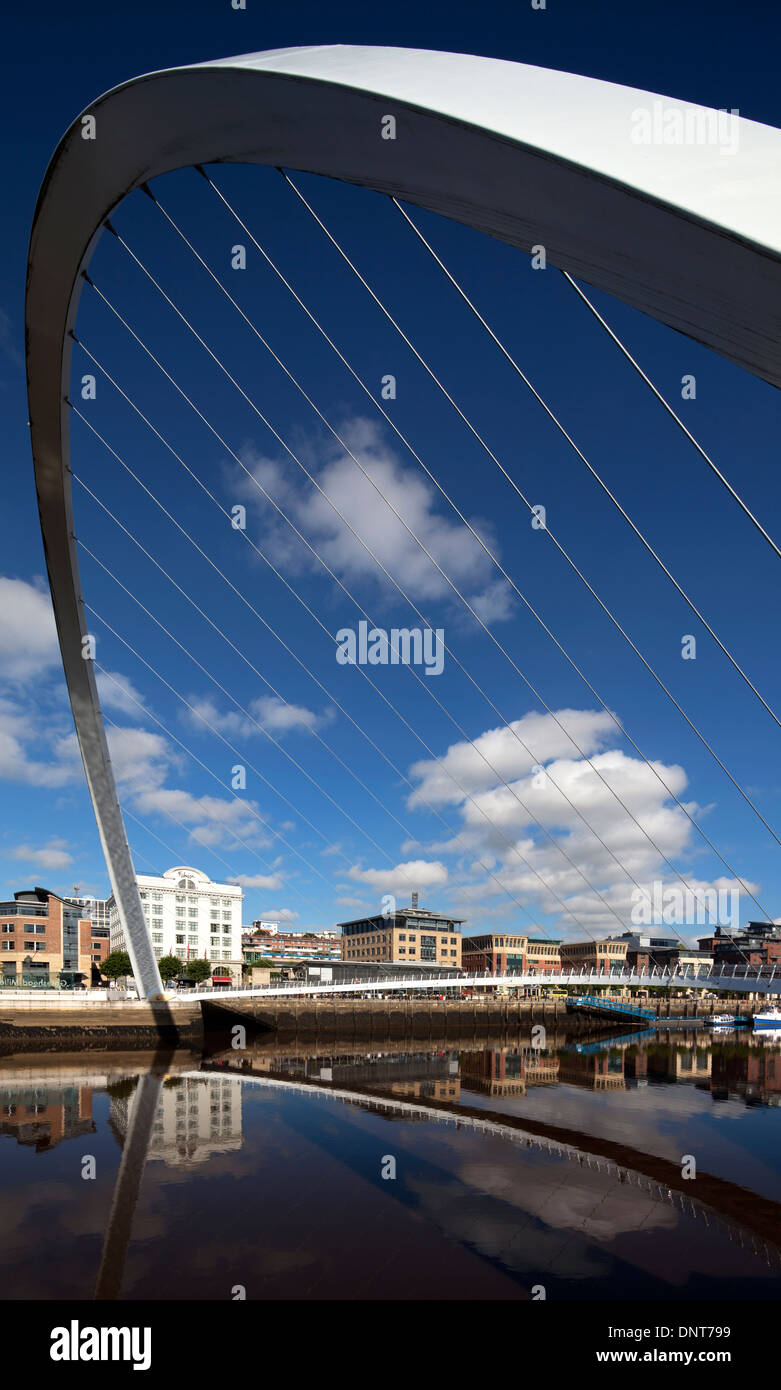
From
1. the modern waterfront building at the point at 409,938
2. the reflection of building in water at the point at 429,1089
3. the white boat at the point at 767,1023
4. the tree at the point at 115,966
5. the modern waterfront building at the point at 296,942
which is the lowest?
the modern waterfront building at the point at 296,942

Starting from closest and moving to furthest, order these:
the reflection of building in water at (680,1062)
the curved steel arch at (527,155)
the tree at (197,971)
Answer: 1. the curved steel arch at (527,155)
2. the reflection of building in water at (680,1062)
3. the tree at (197,971)

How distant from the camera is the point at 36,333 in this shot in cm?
1723

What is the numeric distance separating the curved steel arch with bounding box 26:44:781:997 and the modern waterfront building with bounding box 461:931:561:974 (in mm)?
105572

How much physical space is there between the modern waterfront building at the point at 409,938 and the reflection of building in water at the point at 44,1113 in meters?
75.7

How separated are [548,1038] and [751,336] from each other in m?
51.4

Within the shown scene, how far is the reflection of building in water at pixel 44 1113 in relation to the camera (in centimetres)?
1719

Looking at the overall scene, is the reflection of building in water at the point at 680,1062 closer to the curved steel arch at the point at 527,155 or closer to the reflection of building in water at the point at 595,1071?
the reflection of building in water at the point at 595,1071

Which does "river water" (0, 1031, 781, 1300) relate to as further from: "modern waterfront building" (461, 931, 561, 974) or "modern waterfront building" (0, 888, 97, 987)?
"modern waterfront building" (461, 931, 561, 974)

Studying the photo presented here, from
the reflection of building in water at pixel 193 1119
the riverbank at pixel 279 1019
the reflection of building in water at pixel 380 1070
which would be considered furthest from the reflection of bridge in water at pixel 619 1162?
the riverbank at pixel 279 1019

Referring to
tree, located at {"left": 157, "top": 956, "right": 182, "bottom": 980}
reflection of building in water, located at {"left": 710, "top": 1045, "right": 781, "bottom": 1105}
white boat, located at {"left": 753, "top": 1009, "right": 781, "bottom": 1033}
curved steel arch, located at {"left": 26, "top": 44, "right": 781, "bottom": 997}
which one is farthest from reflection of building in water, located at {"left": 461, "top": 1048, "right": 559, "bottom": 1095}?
tree, located at {"left": 157, "top": 956, "right": 182, "bottom": 980}

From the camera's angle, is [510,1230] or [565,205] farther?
[510,1230]
